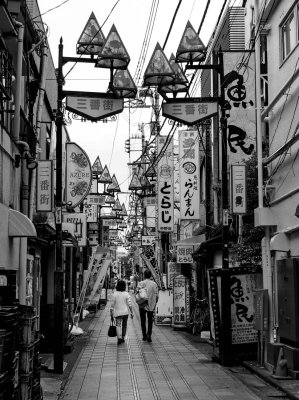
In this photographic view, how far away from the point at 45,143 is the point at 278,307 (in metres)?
9.47

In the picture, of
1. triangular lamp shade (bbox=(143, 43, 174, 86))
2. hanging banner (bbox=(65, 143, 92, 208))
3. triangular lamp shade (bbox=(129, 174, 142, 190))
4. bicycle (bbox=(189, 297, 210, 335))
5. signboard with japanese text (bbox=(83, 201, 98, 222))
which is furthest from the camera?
triangular lamp shade (bbox=(129, 174, 142, 190))

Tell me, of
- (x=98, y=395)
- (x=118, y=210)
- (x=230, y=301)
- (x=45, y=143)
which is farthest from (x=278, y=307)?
(x=118, y=210)

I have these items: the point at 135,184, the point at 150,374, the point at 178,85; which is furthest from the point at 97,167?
the point at 150,374

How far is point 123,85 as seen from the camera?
43.6 feet

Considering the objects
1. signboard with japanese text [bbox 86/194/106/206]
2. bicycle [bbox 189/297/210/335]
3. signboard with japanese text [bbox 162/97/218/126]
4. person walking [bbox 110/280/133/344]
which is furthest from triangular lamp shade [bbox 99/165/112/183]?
signboard with japanese text [bbox 162/97/218/126]

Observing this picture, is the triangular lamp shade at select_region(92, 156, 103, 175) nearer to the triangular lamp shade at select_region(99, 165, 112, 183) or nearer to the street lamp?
the triangular lamp shade at select_region(99, 165, 112, 183)

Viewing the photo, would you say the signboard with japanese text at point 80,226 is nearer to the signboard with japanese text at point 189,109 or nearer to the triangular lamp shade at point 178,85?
the triangular lamp shade at point 178,85

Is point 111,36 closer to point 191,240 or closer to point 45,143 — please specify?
point 45,143

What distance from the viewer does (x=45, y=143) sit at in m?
19.4

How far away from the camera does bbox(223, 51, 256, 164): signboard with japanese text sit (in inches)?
709

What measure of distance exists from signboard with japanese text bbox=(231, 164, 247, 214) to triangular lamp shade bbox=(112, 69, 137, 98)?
3294 millimetres

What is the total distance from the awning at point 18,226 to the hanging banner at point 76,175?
4808 millimetres

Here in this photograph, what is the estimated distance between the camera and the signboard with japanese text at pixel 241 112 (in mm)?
18000

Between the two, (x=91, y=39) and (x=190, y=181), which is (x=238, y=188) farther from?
(x=190, y=181)
